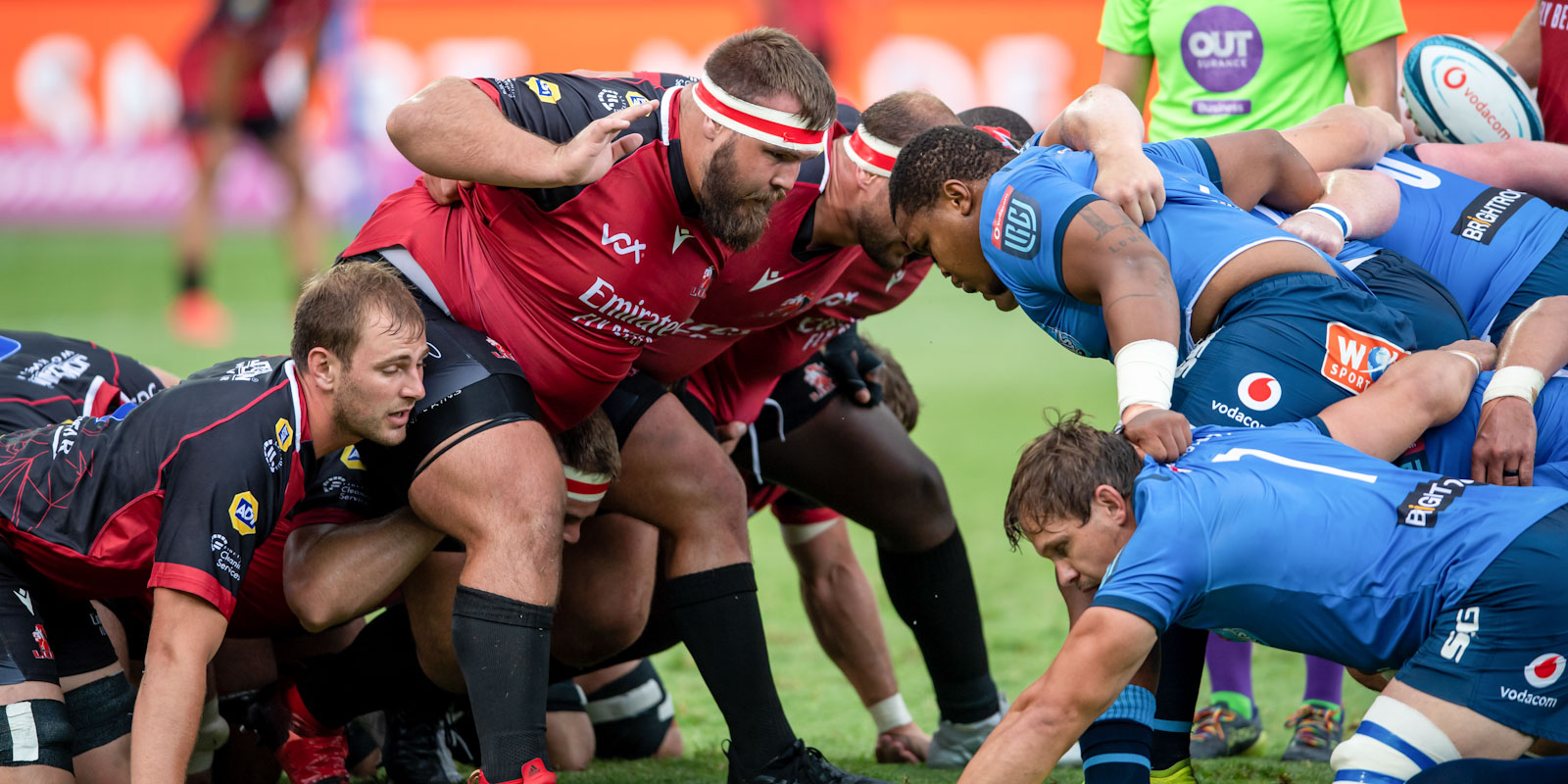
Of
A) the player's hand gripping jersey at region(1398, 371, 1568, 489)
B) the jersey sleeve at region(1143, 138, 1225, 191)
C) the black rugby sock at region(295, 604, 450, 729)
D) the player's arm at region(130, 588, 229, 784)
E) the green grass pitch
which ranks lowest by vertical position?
the green grass pitch

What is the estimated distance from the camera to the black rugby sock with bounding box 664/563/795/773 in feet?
12.1

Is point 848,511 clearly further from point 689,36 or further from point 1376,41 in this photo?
point 689,36

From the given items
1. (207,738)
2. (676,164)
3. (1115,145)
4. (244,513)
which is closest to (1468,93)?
(1115,145)

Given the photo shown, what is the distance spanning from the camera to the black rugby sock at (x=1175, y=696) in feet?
11.3

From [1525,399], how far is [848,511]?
209 cm

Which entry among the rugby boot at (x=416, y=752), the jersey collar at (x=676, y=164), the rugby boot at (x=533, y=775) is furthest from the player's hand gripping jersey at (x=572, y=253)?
the rugby boot at (x=416, y=752)

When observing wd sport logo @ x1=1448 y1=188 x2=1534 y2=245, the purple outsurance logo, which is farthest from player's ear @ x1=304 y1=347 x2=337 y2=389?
the purple outsurance logo

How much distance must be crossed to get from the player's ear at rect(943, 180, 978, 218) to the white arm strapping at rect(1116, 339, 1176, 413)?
69 centimetres

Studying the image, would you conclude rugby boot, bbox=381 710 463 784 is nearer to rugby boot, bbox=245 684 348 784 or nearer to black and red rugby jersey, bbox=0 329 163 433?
rugby boot, bbox=245 684 348 784

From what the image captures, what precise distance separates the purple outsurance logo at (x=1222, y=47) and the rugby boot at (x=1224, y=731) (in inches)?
84.2

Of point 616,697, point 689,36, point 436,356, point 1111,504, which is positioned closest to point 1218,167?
point 1111,504

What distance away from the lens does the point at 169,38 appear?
1608 centimetres

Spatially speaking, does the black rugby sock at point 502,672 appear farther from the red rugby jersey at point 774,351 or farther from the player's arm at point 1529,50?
the player's arm at point 1529,50

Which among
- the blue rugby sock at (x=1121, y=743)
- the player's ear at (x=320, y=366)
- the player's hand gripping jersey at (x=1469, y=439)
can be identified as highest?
the player's ear at (x=320, y=366)
